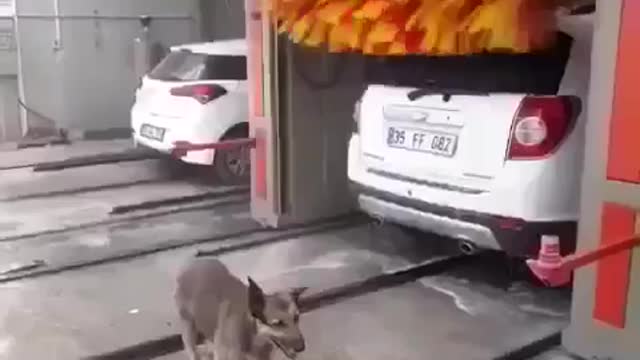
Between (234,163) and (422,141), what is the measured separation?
11.7ft

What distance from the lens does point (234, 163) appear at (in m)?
7.67

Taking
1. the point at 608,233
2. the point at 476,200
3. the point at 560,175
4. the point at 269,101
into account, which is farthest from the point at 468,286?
the point at 269,101

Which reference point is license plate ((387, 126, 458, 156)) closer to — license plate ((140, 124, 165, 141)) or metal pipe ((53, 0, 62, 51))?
license plate ((140, 124, 165, 141))

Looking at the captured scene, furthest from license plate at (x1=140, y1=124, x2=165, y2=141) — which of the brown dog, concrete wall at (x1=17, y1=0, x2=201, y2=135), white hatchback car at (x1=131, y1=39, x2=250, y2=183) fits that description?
the brown dog

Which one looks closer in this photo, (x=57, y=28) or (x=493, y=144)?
(x=493, y=144)

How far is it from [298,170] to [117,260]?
160 centimetres

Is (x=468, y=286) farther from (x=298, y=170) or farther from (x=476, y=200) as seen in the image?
(x=298, y=170)

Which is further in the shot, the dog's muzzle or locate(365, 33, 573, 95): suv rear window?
locate(365, 33, 573, 95): suv rear window

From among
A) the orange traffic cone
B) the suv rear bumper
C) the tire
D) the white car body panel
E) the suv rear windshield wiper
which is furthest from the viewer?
the tire

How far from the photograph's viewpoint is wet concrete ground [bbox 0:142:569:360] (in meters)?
3.80

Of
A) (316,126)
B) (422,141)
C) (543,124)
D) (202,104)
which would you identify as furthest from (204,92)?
(543,124)

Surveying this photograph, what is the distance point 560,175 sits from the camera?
152 inches

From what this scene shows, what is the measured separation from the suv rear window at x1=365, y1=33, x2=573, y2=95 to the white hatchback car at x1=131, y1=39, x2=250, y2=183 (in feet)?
9.80

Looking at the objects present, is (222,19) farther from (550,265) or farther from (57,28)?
(550,265)
